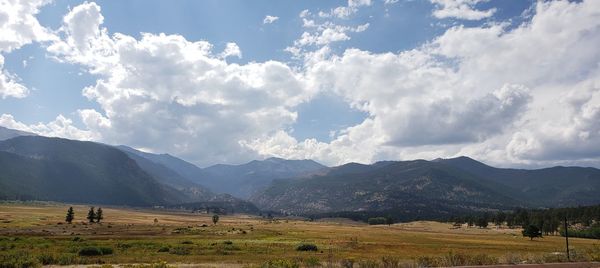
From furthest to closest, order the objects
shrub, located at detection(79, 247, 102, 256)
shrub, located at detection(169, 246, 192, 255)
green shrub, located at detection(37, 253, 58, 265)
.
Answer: shrub, located at detection(169, 246, 192, 255) → shrub, located at detection(79, 247, 102, 256) → green shrub, located at detection(37, 253, 58, 265)

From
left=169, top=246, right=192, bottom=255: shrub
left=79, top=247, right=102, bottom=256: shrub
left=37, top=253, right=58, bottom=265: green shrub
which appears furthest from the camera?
left=169, top=246, right=192, bottom=255: shrub

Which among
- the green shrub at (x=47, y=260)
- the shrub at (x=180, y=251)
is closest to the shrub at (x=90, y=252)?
the shrub at (x=180, y=251)

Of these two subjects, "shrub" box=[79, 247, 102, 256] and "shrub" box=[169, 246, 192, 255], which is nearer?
"shrub" box=[79, 247, 102, 256]

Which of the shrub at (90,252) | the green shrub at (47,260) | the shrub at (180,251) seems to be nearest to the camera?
the green shrub at (47,260)

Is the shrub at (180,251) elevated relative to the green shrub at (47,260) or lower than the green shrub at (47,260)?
lower

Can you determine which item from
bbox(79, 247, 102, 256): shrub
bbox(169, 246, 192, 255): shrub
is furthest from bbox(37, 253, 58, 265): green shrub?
bbox(169, 246, 192, 255): shrub

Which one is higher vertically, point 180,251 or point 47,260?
point 47,260

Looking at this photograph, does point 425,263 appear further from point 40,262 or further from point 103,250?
point 103,250

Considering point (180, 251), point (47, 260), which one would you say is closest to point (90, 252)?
point (180, 251)

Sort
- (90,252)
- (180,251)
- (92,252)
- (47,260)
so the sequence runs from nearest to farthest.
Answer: (47,260) → (90,252) → (92,252) → (180,251)

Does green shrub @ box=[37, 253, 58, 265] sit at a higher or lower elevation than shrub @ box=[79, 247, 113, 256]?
higher

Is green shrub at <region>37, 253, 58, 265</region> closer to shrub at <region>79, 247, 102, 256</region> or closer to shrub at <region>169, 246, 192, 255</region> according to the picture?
Result: shrub at <region>79, 247, 102, 256</region>

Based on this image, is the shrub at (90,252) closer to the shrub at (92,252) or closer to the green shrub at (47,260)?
the shrub at (92,252)

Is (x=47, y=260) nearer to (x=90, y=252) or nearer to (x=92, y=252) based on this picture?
(x=90, y=252)
